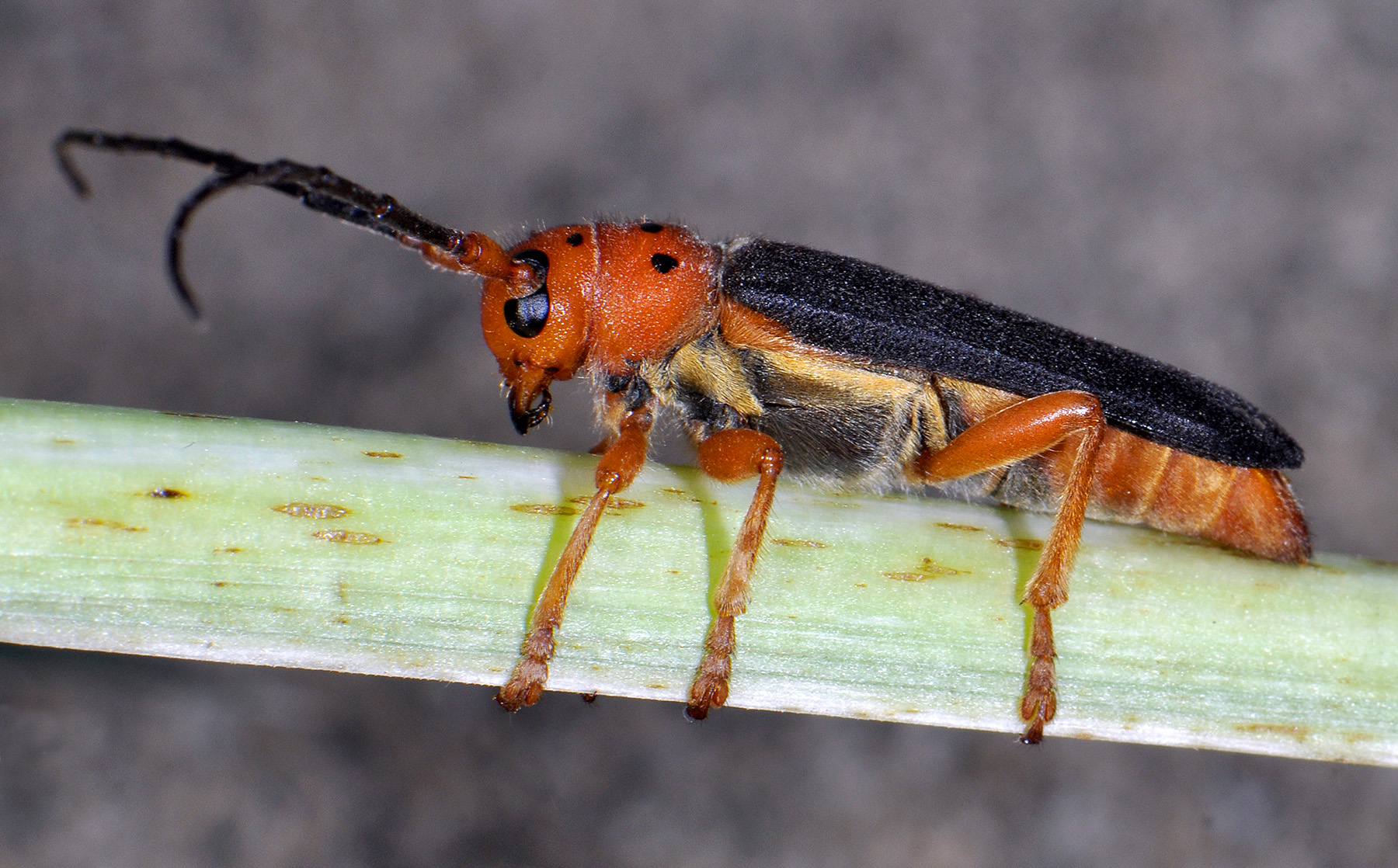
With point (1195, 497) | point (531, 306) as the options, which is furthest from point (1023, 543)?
point (531, 306)

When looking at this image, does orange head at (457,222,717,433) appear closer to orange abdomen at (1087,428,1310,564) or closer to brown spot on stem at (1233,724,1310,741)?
orange abdomen at (1087,428,1310,564)

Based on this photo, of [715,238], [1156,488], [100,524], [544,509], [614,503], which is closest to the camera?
[100,524]

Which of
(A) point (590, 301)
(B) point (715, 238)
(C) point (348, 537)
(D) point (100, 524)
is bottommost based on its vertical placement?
(D) point (100, 524)

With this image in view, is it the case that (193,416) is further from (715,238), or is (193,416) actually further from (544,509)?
(715,238)

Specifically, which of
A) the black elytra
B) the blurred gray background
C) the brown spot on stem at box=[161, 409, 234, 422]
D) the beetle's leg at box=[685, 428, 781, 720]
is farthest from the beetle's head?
the blurred gray background

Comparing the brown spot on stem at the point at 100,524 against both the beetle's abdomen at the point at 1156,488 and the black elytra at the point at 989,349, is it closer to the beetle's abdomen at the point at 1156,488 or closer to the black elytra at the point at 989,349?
the black elytra at the point at 989,349
